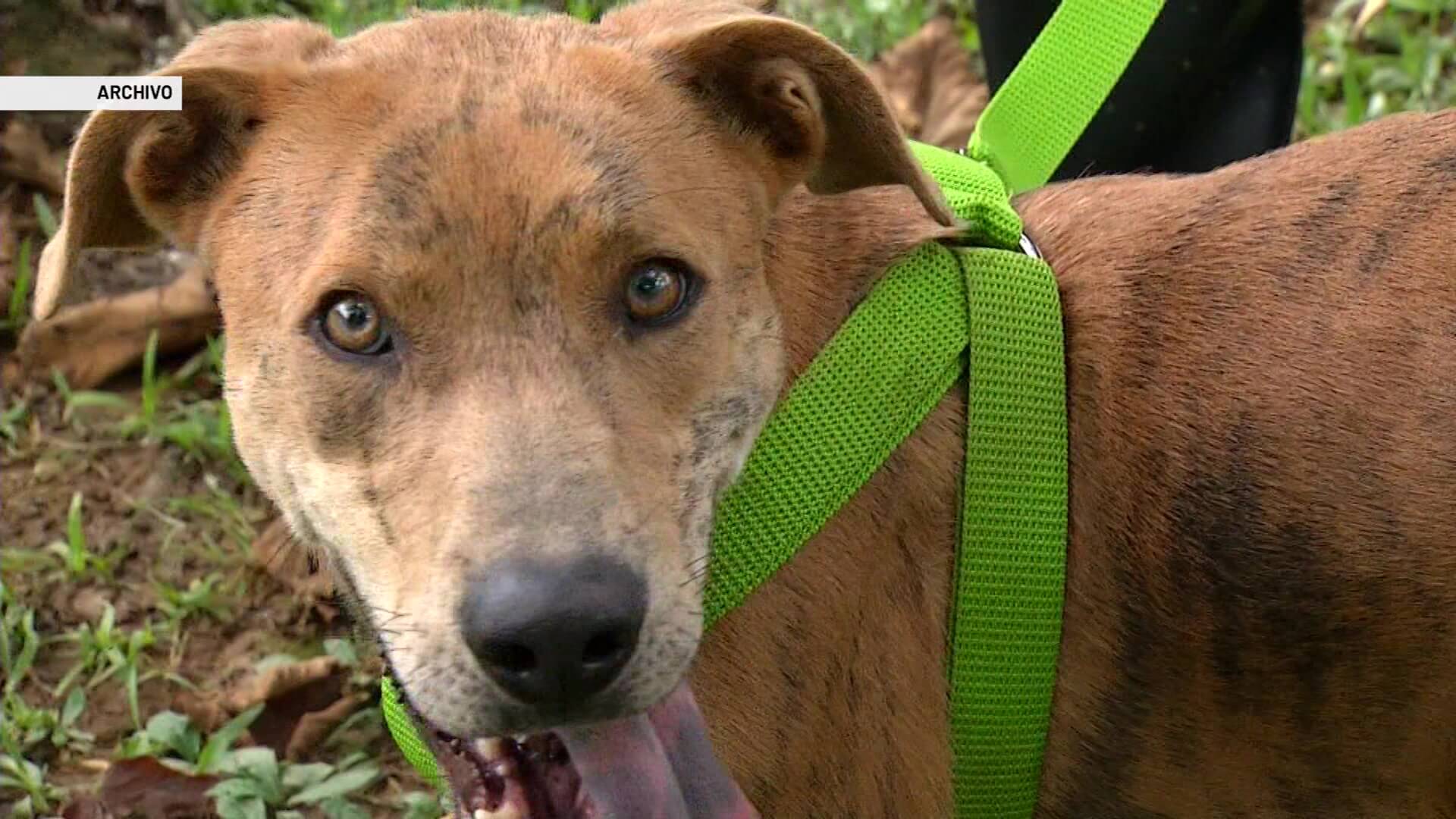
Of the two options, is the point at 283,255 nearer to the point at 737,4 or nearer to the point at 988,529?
the point at 737,4

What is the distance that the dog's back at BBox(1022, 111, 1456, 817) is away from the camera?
2.81 m

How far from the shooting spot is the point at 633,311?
2623 mm

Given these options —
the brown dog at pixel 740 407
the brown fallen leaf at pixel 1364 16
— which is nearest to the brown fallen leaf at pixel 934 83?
the brown fallen leaf at pixel 1364 16

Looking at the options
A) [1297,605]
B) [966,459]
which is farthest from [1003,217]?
[1297,605]

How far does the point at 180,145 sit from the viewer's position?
2836mm

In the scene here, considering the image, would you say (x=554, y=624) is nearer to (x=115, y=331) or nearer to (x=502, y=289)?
(x=502, y=289)

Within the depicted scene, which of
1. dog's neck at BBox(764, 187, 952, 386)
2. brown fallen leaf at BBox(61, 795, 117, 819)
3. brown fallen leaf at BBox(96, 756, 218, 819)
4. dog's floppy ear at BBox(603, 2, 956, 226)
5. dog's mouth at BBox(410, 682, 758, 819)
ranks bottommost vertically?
brown fallen leaf at BBox(61, 795, 117, 819)

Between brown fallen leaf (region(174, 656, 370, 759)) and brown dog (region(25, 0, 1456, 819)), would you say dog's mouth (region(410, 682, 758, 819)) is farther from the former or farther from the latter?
brown fallen leaf (region(174, 656, 370, 759))

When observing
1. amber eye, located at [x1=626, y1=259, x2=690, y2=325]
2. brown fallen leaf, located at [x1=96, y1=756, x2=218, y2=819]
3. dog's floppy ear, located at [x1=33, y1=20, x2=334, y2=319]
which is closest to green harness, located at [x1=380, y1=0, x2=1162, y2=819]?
amber eye, located at [x1=626, y1=259, x2=690, y2=325]

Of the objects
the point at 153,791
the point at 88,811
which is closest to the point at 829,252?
the point at 153,791

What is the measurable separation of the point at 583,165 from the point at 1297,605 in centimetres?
145

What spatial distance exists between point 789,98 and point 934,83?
3.25 m

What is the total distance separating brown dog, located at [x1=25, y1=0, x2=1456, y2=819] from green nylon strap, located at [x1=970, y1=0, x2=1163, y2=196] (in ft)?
0.99

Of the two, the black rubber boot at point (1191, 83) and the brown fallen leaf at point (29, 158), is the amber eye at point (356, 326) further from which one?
the brown fallen leaf at point (29, 158)
